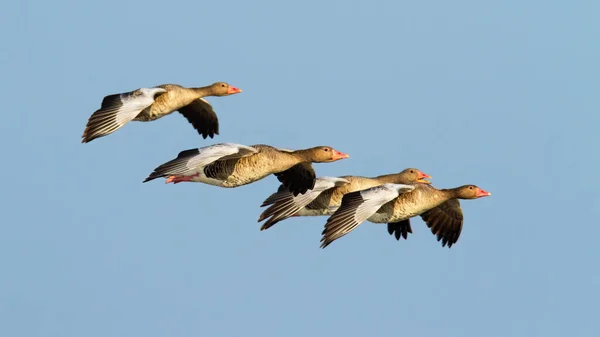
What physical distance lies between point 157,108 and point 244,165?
97.4 inches

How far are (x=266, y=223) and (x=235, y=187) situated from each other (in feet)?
4.61

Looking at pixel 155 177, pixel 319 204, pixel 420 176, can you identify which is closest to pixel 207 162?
pixel 155 177

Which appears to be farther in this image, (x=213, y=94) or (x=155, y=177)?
(x=213, y=94)

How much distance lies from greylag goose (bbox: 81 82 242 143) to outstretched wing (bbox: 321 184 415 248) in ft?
14.8

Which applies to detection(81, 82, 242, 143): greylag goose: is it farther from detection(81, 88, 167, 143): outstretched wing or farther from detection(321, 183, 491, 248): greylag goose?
detection(321, 183, 491, 248): greylag goose

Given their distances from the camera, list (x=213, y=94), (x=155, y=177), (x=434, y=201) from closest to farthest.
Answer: (x=155, y=177) → (x=434, y=201) → (x=213, y=94)

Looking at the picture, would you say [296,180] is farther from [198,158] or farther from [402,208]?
[198,158]

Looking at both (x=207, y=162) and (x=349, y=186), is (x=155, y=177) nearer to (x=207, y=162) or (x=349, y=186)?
(x=207, y=162)

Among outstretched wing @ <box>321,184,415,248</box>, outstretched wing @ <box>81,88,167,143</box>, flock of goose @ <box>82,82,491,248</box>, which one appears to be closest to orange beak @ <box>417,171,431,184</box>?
flock of goose @ <box>82,82,491,248</box>

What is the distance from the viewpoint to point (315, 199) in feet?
115

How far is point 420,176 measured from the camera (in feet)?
121

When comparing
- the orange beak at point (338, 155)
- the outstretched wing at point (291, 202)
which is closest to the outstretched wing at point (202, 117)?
the outstretched wing at point (291, 202)

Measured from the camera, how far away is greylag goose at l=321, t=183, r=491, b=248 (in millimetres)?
32125

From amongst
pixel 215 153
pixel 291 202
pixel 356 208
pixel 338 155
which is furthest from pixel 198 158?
pixel 338 155
